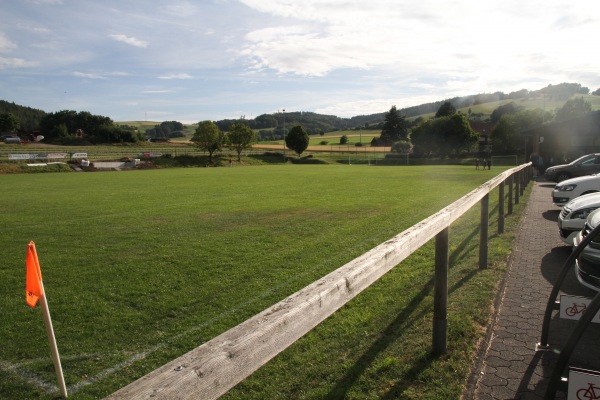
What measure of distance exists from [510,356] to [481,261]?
114 inches

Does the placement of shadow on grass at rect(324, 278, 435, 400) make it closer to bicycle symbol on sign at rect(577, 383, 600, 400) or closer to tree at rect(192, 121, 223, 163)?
bicycle symbol on sign at rect(577, 383, 600, 400)

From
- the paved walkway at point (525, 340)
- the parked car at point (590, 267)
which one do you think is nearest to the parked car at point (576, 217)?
the paved walkway at point (525, 340)

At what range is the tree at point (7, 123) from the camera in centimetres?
10200

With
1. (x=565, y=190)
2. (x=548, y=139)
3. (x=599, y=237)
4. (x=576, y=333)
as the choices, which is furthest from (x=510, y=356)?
(x=548, y=139)

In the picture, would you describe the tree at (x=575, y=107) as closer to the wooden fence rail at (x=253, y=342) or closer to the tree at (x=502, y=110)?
the tree at (x=502, y=110)

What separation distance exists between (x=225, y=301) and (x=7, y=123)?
400 feet

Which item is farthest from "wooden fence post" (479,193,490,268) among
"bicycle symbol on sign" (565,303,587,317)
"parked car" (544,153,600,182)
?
"parked car" (544,153,600,182)

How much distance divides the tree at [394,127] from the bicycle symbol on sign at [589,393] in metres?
110

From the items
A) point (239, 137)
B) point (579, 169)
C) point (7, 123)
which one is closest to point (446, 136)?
point (239, 137)

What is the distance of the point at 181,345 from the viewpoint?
4066 mm

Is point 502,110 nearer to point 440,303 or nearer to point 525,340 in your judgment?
point 525,340

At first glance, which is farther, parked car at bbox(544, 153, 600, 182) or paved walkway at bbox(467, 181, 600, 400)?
parked car at bbox(544, 153, 600, 182)

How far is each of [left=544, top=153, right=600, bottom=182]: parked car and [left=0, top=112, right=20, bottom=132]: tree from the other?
118m

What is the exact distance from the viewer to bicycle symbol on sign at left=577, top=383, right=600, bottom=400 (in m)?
2.47
